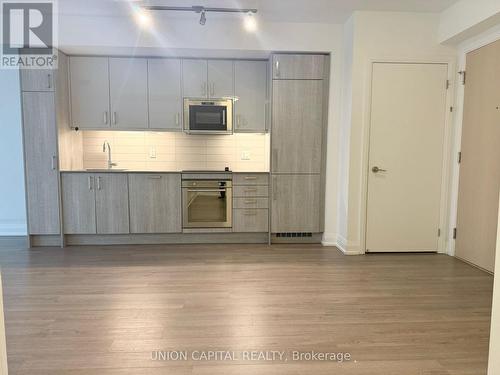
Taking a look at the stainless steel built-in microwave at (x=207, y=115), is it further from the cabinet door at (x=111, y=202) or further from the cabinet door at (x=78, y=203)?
the cabinet door at (x=78, y=203)

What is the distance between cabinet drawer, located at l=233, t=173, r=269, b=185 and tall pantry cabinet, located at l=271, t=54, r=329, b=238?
12 cm

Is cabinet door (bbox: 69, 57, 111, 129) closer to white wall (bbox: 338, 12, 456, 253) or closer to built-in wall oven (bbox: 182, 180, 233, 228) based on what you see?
built-in wall oven (bbox: 182, 180, 233, 228)

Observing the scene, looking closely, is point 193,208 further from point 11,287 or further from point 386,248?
point 386,248

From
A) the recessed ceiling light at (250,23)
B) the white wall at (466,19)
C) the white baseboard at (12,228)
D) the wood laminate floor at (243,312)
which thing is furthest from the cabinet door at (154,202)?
the white wall at (466,19)

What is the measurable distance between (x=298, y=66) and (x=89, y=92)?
260 centimetres

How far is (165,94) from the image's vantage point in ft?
14.1

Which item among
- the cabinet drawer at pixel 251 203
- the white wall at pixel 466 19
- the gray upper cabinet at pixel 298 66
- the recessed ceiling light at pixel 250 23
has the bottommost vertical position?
the cabinet drawer at pixel 251 203

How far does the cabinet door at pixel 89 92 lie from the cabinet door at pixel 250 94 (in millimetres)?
1635

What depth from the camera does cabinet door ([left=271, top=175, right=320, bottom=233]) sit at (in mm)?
4203

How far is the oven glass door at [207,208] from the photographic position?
422cm

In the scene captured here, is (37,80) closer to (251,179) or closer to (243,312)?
(251,179)

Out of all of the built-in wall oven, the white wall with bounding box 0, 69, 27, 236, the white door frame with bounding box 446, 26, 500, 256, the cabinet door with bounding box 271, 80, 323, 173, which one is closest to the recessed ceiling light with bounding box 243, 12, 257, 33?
the cabinet door with bounding box 271, 80, 323, 173

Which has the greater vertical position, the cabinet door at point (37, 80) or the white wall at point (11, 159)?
the cabinet door at point (37, 80)

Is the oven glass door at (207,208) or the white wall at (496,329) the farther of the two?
the oven glass door at (207,208)
